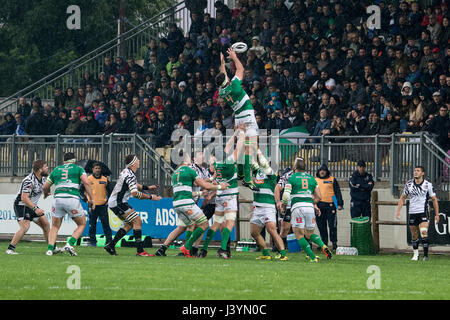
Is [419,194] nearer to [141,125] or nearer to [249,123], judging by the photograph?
[249,123]

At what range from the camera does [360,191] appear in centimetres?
2436

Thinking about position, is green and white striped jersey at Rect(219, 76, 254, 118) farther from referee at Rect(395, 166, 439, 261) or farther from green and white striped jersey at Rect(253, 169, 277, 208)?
referee at Rect(395, 166, 439, 261)

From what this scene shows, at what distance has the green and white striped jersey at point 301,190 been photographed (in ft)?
63.5

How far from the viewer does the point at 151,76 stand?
33.0 m

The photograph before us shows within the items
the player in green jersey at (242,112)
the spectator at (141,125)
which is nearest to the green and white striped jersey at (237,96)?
the player in green jersey at (242,112)

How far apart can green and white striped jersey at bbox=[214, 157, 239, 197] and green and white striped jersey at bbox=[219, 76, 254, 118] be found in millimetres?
1132

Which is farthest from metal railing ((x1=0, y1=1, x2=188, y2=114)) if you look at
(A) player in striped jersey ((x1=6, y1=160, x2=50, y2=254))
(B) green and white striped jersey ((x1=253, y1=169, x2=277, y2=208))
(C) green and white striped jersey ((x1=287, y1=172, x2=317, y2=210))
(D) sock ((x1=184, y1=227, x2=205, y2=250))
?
(C) green and white striped jersey ((x1=287, y1=172, x2=317, y2=210))

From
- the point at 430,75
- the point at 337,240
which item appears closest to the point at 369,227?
the point at 337,240

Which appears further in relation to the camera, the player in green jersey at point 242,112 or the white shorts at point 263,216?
the white shorts at point 263,216

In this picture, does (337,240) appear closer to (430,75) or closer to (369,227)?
(369,227)

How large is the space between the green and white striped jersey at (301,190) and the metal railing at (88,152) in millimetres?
8269

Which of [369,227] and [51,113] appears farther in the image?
[51,113]

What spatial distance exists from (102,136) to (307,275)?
14.1 m

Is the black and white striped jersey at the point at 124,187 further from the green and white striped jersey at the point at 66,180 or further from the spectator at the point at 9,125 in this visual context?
the spectator at the point at 9,125
